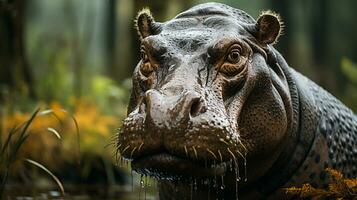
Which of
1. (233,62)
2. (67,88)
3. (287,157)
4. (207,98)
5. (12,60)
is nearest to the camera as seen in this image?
(207,98)

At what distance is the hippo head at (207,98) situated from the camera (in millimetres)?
3977

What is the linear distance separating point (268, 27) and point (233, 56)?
1.33 ft

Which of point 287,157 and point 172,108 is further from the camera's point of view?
point 287,157

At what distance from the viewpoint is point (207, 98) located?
13.6 ft

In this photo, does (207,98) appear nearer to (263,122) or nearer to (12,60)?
(263,122)

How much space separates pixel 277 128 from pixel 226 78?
0.46 m

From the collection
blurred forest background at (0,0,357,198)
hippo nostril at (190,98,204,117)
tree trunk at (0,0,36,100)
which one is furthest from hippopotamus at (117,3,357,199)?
tree trunk at (0,0,36,100)

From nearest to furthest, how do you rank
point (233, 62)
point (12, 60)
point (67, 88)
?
point (233, 62)
point (12, 60)
point (67, 88)

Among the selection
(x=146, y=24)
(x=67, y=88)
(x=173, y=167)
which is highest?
(x=67, y=88)

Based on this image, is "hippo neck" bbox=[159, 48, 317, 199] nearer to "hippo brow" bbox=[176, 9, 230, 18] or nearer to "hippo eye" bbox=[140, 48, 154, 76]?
"hippo brow" bbox=[176, 9, 230, 18]

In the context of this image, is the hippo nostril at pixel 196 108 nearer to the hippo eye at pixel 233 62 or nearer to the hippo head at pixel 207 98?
the hippo head at pixel 207 98

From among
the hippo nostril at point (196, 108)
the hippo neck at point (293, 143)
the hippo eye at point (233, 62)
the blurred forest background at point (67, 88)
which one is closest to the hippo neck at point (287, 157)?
the hippo neck at point (293, 143)

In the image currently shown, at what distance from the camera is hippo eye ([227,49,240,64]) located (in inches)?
177

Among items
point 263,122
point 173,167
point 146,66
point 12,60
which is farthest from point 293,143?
point 12,60
